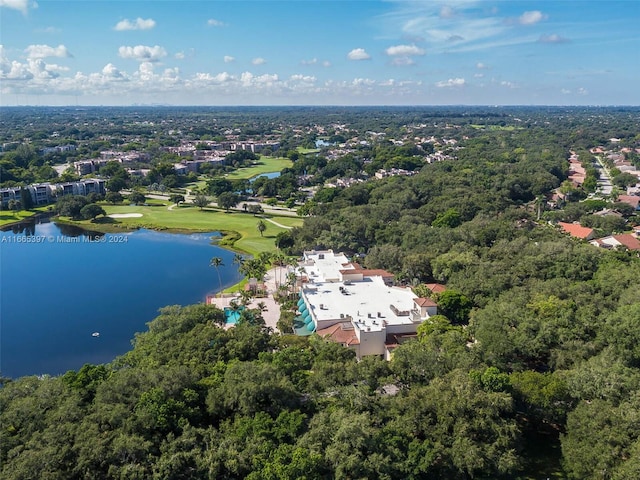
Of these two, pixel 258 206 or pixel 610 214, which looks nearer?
pixel 610 214

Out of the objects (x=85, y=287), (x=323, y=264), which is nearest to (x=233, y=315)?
(x=323, y=264)

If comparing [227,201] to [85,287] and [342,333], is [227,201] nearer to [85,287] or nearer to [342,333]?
[85,287]

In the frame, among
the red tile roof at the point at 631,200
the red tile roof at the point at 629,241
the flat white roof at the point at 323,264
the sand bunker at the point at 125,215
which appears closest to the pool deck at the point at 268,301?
the flat white roof at the point at 323,264

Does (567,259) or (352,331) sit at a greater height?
(567,259)

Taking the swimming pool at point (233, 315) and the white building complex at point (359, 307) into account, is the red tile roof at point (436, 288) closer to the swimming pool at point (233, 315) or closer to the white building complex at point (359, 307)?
the white building complex at point (359, 307)

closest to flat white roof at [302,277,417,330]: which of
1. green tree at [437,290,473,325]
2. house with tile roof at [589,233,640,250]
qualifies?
green tree at [437,290,473,325]

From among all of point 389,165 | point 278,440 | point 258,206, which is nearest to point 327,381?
point 278,440

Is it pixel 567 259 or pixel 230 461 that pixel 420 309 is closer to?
pixel 567 259
